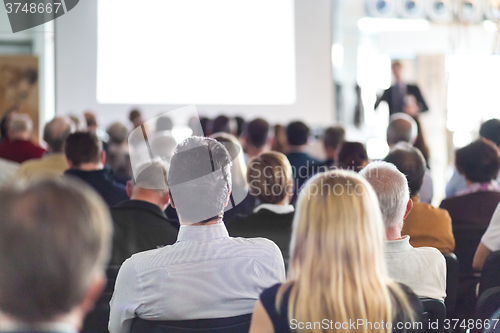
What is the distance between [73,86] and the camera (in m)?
6.74

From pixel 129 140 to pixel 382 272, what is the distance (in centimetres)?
408

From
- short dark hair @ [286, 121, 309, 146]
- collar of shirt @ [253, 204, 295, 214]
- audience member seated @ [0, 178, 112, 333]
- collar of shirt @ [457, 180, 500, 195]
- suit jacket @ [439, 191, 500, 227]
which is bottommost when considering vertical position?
suit jacket @ [439, 191, 500, 227]

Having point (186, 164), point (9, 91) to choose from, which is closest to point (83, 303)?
point (186, 164)

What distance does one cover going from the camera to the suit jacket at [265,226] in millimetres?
2357

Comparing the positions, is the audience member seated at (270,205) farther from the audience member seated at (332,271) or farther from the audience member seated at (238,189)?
the audience member seated at (332,271)

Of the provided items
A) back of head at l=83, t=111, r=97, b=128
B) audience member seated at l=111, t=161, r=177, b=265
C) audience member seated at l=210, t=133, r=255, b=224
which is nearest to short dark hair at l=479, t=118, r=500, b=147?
audience member seated at l=210, t=133, r=255, b=224

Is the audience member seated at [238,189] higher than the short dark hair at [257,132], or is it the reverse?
the short dark hair at [257,132]

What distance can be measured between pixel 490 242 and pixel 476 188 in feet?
2.24

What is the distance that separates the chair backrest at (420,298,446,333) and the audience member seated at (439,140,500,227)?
46.8 inches

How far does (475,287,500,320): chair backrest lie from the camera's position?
1.78 meters

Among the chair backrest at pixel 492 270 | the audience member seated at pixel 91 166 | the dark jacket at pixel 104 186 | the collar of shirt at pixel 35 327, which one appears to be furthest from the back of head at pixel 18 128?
the collar of shirt at pixel 35 327

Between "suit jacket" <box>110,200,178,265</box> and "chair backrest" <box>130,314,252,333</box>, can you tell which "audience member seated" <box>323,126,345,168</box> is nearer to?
"suit jacket" <box>110,200,178,265</box>

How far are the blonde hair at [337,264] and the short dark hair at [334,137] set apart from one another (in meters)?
3.40

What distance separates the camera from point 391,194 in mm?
1671
